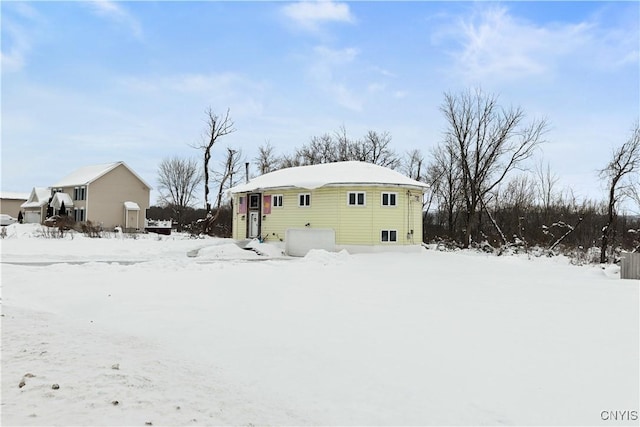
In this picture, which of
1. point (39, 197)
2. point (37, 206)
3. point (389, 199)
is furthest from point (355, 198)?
point (39, 197)

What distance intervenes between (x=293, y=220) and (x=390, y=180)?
223 inches

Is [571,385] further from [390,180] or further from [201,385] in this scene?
[390,180]

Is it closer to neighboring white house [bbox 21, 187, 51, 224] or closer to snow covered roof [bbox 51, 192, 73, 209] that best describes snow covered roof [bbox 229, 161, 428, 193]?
snow covered roof [bbox 51, 192, 73, 209]

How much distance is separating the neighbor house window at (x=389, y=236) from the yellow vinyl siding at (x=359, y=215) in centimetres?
16

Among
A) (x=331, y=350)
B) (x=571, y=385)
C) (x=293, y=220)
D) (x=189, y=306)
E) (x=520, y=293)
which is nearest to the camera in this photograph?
(x=571, y=385)

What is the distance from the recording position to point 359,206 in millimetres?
22781

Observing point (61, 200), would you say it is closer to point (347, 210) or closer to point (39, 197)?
point (39, 197)

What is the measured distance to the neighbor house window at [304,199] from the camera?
949 inches

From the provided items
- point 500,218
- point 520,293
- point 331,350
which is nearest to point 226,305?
point 331,350

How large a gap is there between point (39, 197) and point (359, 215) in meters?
42.6

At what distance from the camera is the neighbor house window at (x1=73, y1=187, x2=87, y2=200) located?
43.7 m

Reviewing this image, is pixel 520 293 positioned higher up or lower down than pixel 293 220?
lower down

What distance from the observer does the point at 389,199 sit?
2309cm
